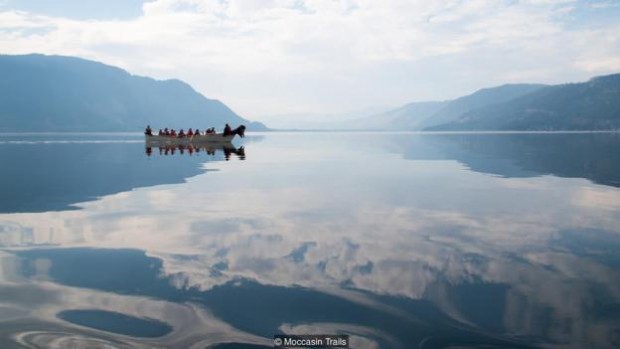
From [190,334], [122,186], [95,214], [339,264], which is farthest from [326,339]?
[122,186]

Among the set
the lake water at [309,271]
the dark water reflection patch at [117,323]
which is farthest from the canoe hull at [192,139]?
the dark water reflection patch at [117,323]

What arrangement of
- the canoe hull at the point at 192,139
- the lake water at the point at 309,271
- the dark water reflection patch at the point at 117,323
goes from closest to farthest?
the dark water reflection patch at the point at 117,323 → the lake water at the point at 309,271 → the canoe hull at the point at 192,139

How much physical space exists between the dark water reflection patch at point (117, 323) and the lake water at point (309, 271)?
0.05 m

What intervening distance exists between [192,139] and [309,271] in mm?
96501

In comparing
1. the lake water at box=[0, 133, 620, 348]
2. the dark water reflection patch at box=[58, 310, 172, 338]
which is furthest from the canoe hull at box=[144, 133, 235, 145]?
the dark water reflection patch at box=[58, 310, 172, 338]

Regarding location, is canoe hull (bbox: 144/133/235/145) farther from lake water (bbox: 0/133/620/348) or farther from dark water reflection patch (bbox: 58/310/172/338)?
dark water reflection patch (bbox: 58/310/172/338)

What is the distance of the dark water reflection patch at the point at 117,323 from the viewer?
9.71 metres

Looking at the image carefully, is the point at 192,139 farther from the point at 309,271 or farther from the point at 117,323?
the point at 117,323

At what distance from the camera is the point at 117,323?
10.1 metres

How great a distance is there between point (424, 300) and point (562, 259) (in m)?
6.12

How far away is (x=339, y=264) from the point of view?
47.9 feet

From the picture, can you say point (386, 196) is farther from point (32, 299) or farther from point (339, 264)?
point (32, 299)

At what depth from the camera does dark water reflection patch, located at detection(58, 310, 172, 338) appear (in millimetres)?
9711

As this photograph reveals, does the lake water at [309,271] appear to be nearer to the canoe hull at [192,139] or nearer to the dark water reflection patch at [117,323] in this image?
the dark water reflection patch at [117,323]
